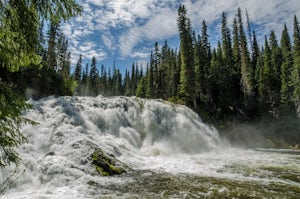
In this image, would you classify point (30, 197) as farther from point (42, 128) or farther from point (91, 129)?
point (91, 129)

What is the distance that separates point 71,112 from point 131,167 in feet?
23.0

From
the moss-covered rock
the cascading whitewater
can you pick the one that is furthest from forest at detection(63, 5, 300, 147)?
the moss-covered rock

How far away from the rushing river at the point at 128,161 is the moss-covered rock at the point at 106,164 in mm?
333

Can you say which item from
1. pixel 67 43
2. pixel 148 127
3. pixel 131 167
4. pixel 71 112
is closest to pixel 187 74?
pixel 148 127

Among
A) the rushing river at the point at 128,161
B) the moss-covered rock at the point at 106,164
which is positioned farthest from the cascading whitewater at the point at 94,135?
the moss-covered rock at the point at 106,164

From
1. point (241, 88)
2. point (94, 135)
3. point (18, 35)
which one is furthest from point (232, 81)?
point (18, 35)

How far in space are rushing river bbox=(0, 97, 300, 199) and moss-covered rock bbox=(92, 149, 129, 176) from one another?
333 mm

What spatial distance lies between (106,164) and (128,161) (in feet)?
7.57

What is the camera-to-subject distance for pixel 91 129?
53.7 feet

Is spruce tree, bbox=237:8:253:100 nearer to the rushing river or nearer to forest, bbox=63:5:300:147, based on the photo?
forest, bbox=63:5:300:147

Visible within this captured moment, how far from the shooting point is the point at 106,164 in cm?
1138

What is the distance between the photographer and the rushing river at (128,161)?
850 centimetres

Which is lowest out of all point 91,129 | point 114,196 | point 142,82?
point 114,196

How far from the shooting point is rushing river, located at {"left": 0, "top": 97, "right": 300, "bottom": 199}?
850cm
